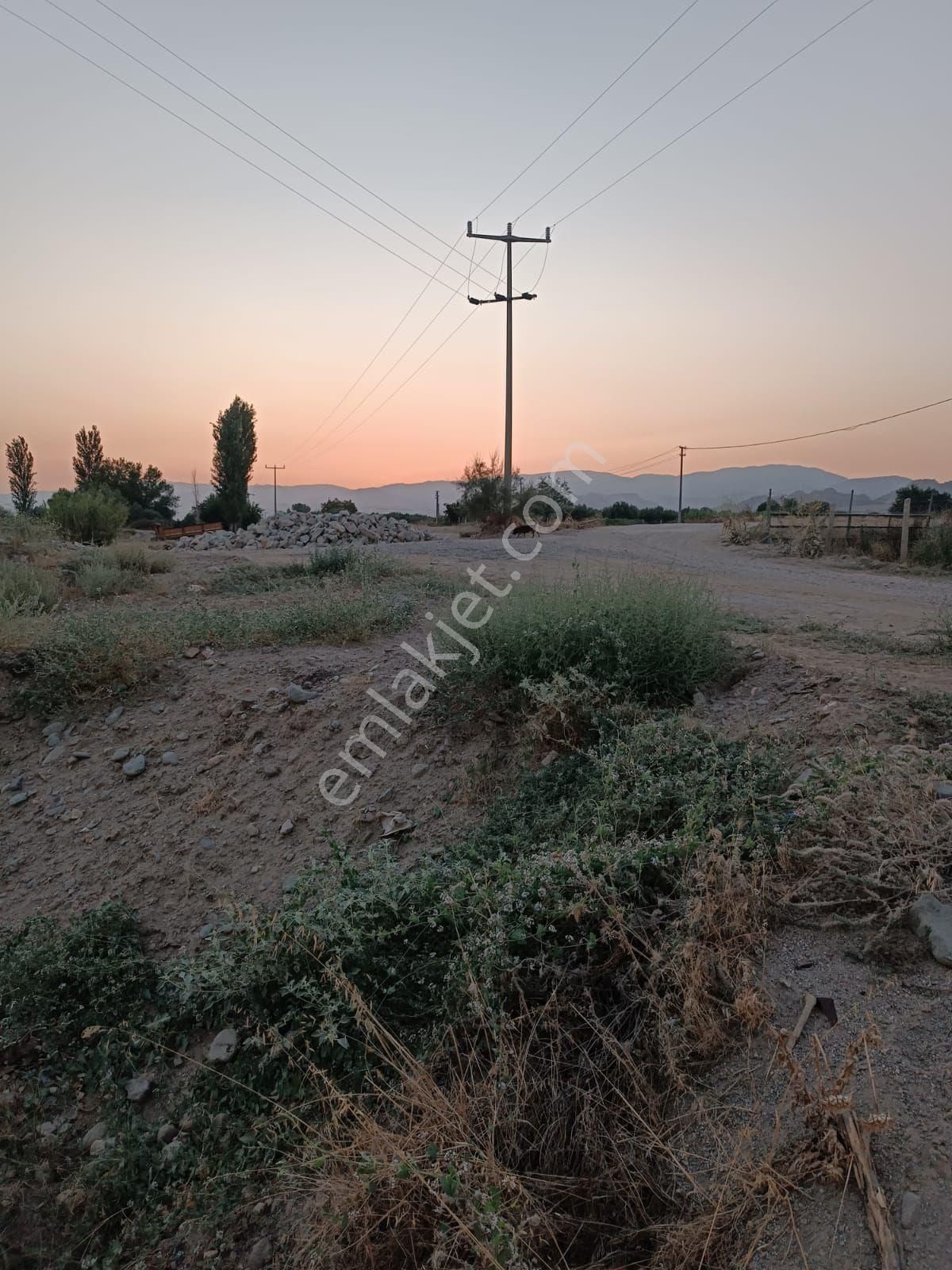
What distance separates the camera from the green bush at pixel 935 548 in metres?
12.8

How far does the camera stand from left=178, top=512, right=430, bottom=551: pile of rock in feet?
59.3

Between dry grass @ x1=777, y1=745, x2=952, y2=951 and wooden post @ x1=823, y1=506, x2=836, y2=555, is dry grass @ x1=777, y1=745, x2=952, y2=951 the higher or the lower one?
the lower one

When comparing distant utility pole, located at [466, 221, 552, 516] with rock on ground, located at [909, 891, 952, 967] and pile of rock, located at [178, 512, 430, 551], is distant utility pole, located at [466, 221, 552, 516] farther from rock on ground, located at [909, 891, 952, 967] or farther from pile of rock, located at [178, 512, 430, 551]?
rock on ground, located at [909, 891, 952, 967]

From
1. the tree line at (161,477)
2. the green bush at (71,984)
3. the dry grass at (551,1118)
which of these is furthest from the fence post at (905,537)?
the tree line at (161,477)

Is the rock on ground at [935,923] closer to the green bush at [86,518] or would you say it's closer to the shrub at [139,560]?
the shrub at [139,560]

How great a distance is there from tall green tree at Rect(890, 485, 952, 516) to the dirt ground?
499 inches

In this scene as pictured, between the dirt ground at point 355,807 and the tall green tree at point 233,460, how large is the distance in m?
37.8

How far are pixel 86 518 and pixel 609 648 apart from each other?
1500cm

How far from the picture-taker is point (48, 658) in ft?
18.5

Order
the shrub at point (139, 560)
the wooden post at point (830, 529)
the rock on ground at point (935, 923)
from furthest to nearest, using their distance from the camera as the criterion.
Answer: the wooden post at point (830, 529) → the shrub at point (139, 560) → the rock on ground at point (935, 923)

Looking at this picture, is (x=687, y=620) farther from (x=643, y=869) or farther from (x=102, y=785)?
(x=102, y=785)

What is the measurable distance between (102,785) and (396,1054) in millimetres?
3186

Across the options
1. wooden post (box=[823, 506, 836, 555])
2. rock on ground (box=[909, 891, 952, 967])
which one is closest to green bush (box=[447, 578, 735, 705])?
rock on ground (box=[909, 891, 952, 967])

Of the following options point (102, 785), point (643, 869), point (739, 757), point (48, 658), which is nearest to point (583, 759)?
point (739, 757)
